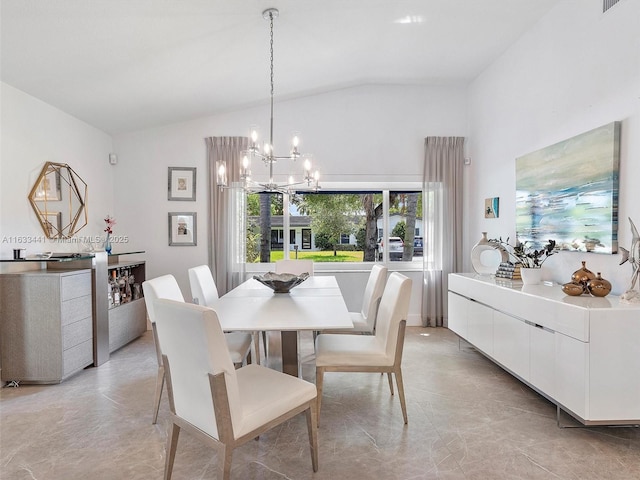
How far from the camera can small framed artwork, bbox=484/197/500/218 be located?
411 centimetres

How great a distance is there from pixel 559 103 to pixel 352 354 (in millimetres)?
2641

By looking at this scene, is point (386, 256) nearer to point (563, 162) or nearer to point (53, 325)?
point (563, 162)

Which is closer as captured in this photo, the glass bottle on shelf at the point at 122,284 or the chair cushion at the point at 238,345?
the chair cushion at the point at 238,345

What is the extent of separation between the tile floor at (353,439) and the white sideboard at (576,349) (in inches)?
8.6

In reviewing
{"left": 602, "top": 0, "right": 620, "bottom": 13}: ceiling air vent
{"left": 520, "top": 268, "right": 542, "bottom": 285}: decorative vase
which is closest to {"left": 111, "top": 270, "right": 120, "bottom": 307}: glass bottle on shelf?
{"left": 520, "top": 268, "right": 542, "bottom": 285}: decorative vase

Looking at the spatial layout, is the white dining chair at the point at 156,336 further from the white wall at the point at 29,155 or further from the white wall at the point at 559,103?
the white wall at the point at 559,103

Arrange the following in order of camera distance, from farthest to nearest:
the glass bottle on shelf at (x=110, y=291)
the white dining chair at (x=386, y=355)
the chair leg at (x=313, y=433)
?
the glass bottle on shelf at (x=110, y=291) < the white dining chair at (x=386, y=355) < the chair leg at (x=313, y=433)

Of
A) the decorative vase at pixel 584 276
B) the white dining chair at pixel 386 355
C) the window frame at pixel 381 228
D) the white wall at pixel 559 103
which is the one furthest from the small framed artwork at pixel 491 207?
the white dining chair at pixel 386 355

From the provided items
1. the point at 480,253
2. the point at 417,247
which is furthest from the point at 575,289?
the point at 417,247

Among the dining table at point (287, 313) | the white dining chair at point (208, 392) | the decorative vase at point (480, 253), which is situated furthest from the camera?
the decorative vase at point (480, 253)

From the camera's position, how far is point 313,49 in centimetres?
356

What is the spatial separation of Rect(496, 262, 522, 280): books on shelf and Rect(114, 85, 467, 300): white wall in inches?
71.7

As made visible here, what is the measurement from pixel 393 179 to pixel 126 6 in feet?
10.9

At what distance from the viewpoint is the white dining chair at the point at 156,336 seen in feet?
7.73
